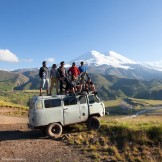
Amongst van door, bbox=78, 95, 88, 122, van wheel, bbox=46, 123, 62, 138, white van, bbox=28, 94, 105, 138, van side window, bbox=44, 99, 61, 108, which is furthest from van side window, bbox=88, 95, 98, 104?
van wheel, bbox=46, 123, 62, 138

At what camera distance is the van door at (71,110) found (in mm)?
17578

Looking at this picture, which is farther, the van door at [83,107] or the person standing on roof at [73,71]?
the person standing on roof at [73,71]

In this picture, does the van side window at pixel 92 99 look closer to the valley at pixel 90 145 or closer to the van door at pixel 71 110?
the van door at pixel 71 110

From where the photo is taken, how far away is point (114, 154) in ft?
47.0

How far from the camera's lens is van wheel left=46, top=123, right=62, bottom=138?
55.8ft

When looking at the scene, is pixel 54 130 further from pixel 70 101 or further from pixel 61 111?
pixel 70 101

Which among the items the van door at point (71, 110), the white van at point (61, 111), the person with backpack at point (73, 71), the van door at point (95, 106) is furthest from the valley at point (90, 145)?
the person with backpack at point (73, 71)

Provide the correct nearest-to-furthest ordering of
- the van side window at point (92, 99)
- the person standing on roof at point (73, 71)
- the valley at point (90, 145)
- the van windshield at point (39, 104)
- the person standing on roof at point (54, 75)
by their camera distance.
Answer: the valley at point (90, 145), the van windshield at point (39, 104), the van side window at point (92, 99), the person standing on roof at point (73, 71), the person standing on roof at point (54, 75)

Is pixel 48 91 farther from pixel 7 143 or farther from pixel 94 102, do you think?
pixel 7 143

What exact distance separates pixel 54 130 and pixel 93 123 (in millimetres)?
2751

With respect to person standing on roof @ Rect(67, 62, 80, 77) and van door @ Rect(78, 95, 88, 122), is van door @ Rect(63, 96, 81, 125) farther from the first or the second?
person standing on roof @ Rect(67, 62, 80, 77)

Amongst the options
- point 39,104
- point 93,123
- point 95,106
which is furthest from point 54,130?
point 95,106

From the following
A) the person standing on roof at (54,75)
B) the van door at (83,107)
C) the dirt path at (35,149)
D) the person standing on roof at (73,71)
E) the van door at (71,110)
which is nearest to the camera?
the dirt path at (35,149)

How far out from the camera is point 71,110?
698 inches
